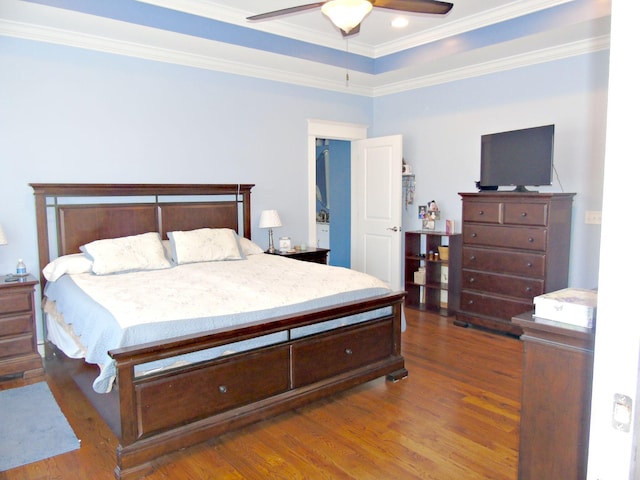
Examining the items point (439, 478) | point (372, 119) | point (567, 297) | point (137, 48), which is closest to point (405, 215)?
point (372, 119)

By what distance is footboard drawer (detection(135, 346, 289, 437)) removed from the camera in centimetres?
233

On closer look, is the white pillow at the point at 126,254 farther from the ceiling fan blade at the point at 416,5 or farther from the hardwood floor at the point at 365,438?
the ceiling fan blade at the point at 416,5

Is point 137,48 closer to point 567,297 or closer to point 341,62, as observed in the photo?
point 341,62

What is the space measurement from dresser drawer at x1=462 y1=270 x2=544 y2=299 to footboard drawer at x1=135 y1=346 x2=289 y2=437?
2562 millimetres

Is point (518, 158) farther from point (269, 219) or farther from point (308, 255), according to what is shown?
point (269, 219)

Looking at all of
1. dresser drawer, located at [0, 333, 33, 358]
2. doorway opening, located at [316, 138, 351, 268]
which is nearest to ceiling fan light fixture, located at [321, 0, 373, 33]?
dresser drawer, located at [0, 333, 33, 358]

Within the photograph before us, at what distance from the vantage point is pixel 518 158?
4418mm

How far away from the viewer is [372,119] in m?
6.21

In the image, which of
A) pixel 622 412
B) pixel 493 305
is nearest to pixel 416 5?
pixel 622 412

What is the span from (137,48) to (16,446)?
10.7 feet

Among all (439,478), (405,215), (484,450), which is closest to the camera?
(439,478)

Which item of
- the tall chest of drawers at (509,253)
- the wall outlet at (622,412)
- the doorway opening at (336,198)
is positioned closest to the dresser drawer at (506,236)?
the tall chest of drawers at (509,253)

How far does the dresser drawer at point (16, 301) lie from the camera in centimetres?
341

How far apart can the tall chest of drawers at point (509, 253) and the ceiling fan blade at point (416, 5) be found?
2.07m
